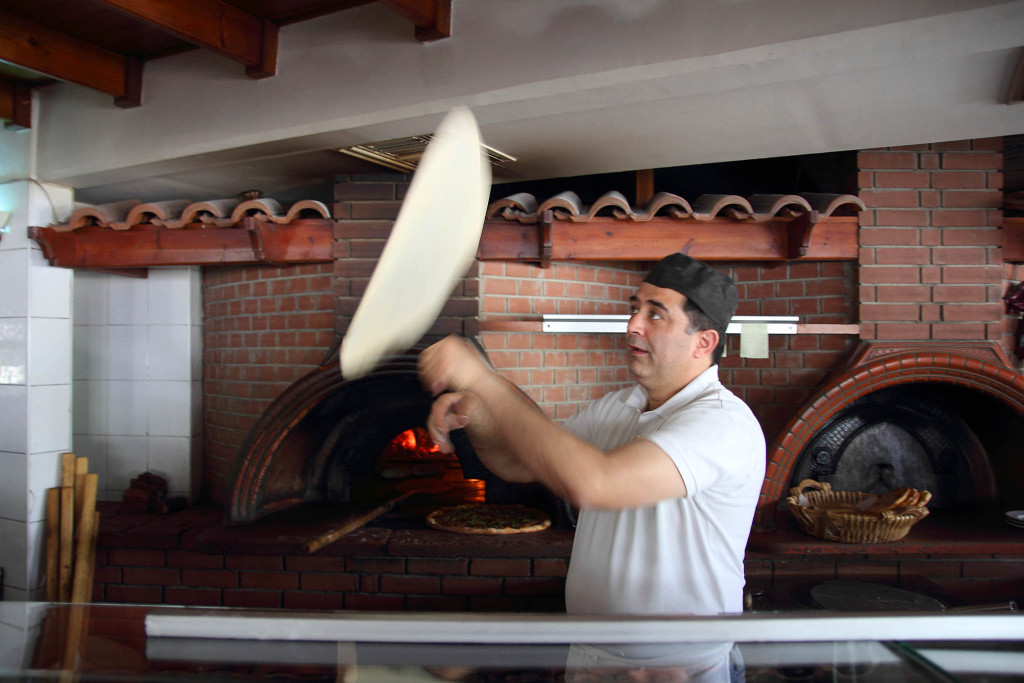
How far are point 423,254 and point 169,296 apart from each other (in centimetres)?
298

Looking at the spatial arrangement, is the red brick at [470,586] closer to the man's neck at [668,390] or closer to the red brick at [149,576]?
the red brick at [149,576]

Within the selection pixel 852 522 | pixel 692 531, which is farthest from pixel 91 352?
pixel 852 522

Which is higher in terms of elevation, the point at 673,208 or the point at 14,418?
the point at 673,208

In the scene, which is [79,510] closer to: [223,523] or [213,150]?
[223,523]

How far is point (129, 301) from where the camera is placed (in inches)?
143

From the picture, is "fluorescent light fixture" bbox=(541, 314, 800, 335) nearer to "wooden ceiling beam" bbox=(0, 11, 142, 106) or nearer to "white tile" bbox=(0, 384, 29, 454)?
"wooden ceiling beam" bbox=(0, 11, 142, 106)

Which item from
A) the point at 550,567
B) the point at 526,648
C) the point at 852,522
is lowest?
the point at 550,567

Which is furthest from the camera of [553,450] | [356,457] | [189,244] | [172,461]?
[172,461]

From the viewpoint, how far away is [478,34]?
2.21m

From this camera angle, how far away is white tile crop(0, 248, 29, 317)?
307cm

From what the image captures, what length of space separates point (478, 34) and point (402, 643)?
2.00 metres

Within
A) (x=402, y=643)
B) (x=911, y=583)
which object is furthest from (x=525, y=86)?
(x=911, y=583)

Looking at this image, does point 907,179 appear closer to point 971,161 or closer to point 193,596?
point 971,161

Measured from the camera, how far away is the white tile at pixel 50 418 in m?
3.06
